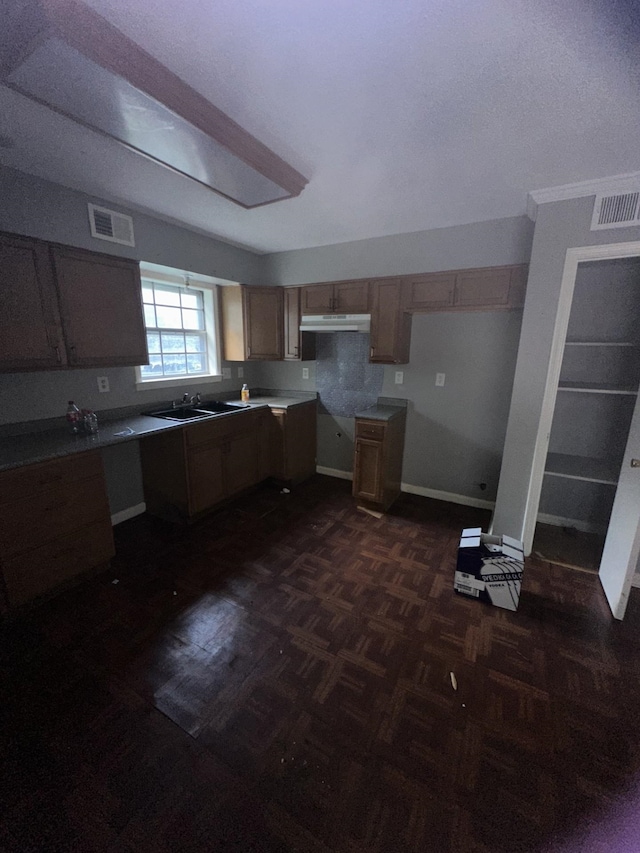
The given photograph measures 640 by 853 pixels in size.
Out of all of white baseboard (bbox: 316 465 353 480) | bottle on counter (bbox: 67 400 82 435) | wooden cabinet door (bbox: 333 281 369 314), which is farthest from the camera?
white baseboard (bbox: 316 465 353 480)

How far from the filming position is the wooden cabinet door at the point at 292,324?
11.3ft

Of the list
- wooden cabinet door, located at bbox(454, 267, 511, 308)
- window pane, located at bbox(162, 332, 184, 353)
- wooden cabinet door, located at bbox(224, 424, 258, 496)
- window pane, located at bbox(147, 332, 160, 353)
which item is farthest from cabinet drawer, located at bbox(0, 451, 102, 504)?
wooden cabinet door, located at bbox(454, 267, 511, 308)

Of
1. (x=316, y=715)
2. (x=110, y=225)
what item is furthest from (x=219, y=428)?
(x=316, y=715)

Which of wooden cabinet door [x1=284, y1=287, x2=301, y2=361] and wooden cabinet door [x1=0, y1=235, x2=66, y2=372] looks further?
wooden cabinet door [x1=284, y1=287, x2=301, y2=361]

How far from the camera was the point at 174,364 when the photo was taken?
327 cm

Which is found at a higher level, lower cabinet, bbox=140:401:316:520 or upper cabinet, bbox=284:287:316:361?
upper cabinet, bbox=284:287:316:361

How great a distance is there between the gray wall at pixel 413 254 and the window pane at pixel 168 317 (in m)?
1.14

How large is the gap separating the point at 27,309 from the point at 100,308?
417 millimetres

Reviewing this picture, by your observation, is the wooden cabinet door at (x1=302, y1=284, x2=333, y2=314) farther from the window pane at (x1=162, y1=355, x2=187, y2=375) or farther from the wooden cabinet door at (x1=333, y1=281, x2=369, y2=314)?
the window pane at (x1=162, y1=355, x2=187, y2=375)

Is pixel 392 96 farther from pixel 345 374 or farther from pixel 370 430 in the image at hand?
pixel 345 374

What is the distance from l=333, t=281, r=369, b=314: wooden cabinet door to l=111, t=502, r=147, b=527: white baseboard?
2587mm

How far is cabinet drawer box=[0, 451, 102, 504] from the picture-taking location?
5.57 ft

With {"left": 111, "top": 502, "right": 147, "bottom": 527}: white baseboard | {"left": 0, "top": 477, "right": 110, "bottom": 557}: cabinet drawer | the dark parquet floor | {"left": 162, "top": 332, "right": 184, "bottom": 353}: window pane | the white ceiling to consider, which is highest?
the white ceiling

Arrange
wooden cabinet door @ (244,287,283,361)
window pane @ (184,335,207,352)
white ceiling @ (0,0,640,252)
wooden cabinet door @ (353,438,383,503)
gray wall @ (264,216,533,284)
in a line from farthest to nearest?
wooden cabinet door @ (244,287,283,361) → window pane @ (184,335,207,352) → wooden cabinet door @ (353,438,383,503) → gray wall @ (264,216,533,284) → white ceiling @ (0,0,640,252)
